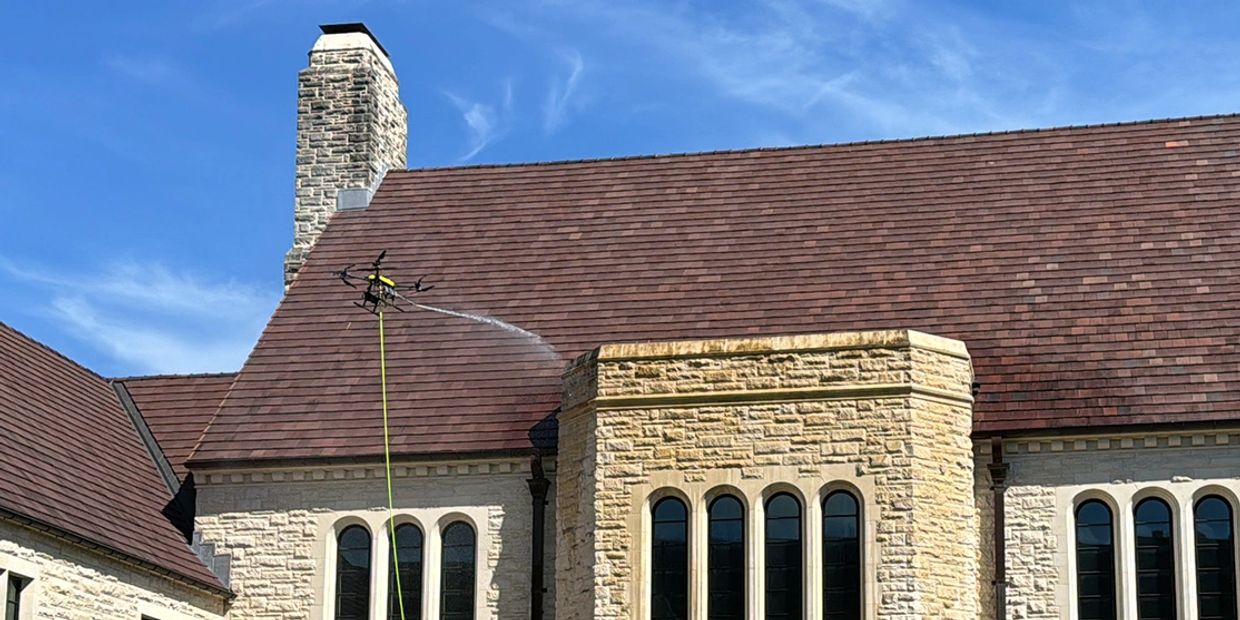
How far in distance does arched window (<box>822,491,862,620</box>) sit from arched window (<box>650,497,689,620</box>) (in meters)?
1.68

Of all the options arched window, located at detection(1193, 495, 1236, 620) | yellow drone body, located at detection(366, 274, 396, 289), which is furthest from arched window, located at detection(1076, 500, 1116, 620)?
yellow drone body, located at detection(366, 274, 396, 289)

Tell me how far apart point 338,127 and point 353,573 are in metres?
9.30

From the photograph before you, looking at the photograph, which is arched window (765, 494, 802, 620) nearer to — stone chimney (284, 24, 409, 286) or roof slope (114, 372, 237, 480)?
roof slope (114, 372, 237, 480)

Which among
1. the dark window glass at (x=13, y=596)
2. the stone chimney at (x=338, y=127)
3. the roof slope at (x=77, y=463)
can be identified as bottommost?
the dark window glass at (x=13, y=596)

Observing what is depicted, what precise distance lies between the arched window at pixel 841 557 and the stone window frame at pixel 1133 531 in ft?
8.67

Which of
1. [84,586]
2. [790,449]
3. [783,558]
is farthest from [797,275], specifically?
[84,586]

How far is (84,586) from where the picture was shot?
25719mm

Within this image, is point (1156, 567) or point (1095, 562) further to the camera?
point (1095, 562)

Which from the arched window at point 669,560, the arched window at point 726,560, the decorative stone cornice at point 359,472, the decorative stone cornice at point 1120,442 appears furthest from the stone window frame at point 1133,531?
the decorative stone cornice at point 359,472

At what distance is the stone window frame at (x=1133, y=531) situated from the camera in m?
26.0

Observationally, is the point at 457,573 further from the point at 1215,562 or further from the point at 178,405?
the point at 1215,562

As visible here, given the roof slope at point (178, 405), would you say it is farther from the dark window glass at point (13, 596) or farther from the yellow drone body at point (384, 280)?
the dark window glass at point (13, 596)

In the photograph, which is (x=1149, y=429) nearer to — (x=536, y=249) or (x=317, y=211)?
(x=536, y=249)

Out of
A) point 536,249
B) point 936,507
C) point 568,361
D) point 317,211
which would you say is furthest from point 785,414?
point 317,211
